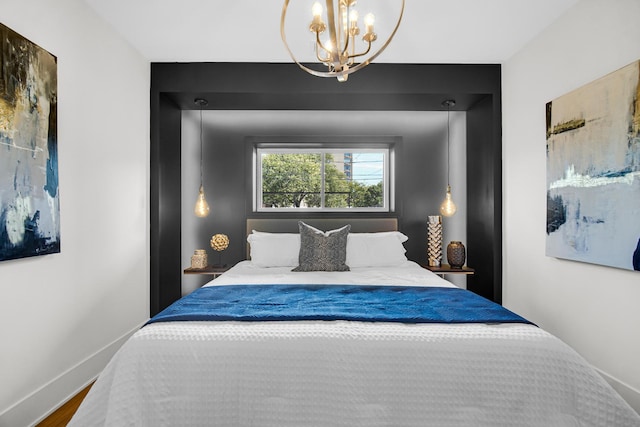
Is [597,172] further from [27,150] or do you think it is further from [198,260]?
[198,260]

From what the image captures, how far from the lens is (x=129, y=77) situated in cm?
299

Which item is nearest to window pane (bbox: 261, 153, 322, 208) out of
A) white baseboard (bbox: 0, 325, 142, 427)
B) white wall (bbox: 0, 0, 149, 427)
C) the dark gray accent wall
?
the dark gray accent wall

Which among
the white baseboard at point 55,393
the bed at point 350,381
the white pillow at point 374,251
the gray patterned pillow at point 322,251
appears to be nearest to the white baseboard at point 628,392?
the bed at point 350,381

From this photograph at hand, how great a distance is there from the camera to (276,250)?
3.45 m

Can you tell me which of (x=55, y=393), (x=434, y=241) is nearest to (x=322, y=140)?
(x=434, y=241)

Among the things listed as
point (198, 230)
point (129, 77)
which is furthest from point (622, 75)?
point (198, 230)

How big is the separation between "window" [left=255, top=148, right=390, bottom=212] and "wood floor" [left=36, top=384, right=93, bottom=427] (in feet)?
8.24

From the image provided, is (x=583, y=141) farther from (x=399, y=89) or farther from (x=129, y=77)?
(x=129, y=77)

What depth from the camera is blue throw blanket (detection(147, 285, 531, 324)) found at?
1.75 metres

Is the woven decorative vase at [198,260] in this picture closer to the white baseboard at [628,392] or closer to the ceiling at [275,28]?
the ceiling at [275,28]

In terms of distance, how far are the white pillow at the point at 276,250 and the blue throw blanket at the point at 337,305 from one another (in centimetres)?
91

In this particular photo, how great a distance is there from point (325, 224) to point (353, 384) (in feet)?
8.77

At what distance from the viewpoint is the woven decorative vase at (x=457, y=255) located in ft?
12.0

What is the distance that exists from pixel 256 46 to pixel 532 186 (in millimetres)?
2544
